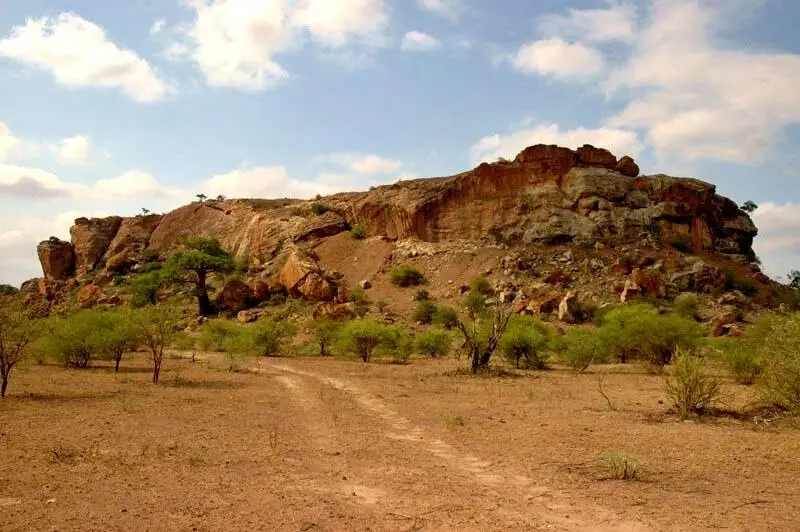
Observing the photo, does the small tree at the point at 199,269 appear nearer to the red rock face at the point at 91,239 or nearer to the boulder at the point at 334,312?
the boulder at the point at 334,312

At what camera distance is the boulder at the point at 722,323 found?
113ft

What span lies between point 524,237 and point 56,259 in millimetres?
52479

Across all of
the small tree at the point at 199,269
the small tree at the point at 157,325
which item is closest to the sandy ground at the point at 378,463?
the small tree at the point at 157,325

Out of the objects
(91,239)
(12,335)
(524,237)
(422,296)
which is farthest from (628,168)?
(91,239)

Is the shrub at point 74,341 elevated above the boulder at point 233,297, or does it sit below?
below

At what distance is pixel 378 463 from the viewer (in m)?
8.34

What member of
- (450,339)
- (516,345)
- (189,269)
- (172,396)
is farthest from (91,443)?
(189,269)

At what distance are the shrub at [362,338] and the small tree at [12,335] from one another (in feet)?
48.0

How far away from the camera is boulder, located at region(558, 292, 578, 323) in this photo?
3819 cm

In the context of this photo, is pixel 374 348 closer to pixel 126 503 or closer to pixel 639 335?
pixel 639 335

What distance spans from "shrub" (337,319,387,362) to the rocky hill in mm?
18079

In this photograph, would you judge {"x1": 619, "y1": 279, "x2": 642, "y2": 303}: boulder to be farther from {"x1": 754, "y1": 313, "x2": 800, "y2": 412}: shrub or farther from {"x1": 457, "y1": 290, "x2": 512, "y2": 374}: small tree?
{"x1": 754, "y1": 313, "x2": 800, "y2": 412}: shrub

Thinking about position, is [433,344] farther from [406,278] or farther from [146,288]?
[146,288]

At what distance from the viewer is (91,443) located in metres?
9.31
